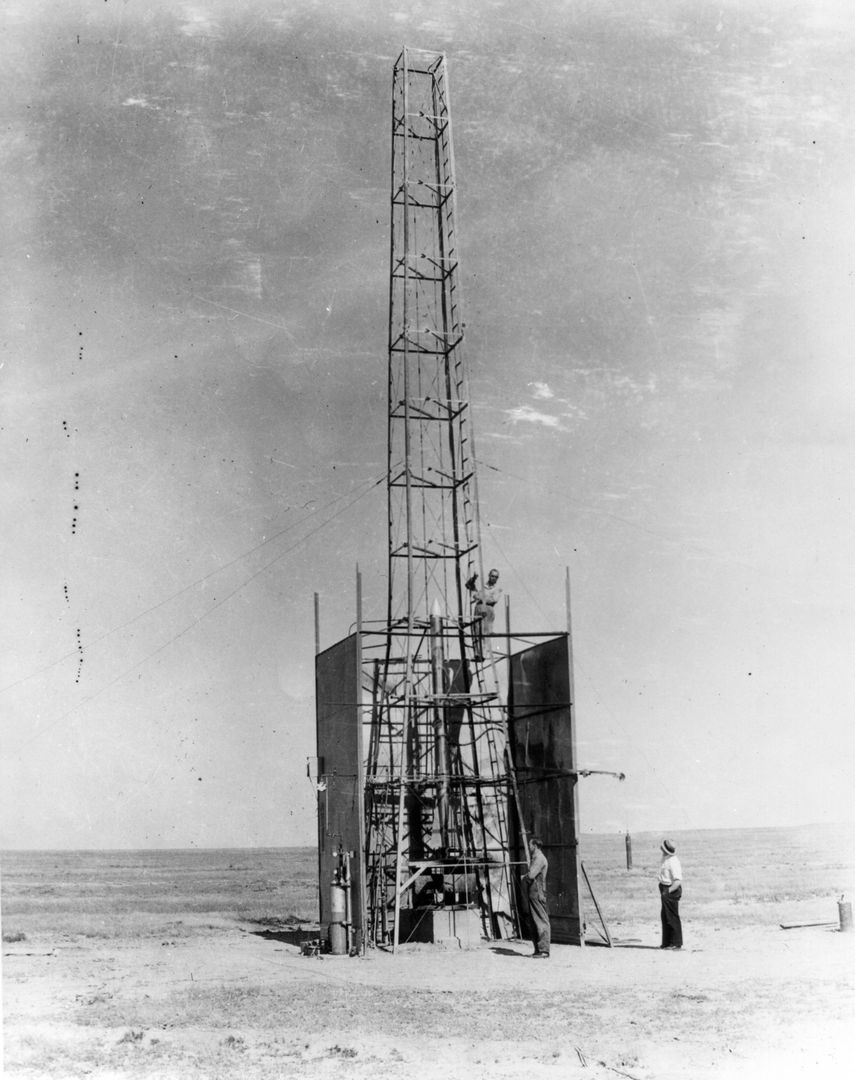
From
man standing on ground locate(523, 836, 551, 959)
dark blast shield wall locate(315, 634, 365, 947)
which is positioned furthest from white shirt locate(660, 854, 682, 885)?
dark blast shield wall locate(315, 634, 365, 947)

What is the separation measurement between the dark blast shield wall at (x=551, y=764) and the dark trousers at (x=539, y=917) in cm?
122

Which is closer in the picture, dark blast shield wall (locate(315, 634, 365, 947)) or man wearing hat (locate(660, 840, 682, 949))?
man wearing hat (locate(660, 840, 682, 949))

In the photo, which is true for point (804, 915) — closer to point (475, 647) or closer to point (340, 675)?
point (475, 647)

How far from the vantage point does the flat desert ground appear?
35.8 ft

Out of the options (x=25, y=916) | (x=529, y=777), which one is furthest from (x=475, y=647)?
(x=25, y=916)

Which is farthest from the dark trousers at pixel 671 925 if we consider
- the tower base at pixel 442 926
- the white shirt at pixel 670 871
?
the tower base at pixel 442 926

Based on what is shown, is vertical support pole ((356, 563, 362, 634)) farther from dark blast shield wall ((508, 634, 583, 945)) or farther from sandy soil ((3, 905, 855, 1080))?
sandy soil ((3, 905, 855, 1080))

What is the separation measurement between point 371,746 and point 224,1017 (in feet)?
28.4

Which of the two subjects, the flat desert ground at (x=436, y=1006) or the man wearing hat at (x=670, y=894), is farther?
the man wearing hat at (x=670, y=894)

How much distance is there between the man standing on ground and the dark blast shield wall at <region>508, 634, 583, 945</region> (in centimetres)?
108

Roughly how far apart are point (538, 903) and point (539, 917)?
21cm

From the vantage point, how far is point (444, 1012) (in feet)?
43.7

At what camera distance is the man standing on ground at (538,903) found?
1822 centimetres

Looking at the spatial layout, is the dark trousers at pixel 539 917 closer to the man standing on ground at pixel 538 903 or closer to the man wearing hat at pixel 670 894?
the man standing on ground at pixel 538 903
